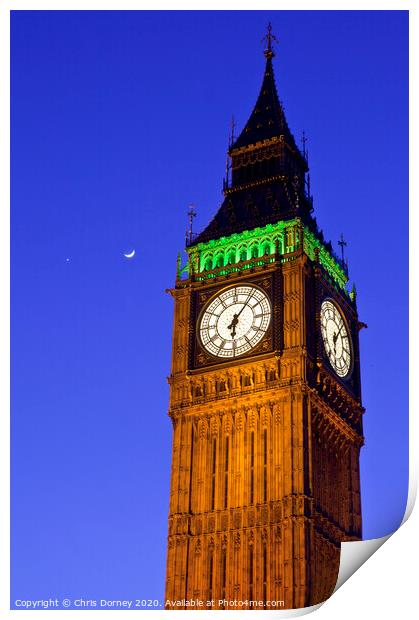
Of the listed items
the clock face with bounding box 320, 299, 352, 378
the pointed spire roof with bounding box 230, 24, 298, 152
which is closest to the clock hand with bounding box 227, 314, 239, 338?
the clock face with bounding box 320, 299, 352, 378

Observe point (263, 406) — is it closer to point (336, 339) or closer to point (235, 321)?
point (235, 321)

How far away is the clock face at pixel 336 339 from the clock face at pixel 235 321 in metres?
2.57

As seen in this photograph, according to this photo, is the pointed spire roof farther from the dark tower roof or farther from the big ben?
the big ben

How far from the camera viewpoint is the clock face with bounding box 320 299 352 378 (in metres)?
56.2

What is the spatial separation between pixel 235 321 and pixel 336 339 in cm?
437

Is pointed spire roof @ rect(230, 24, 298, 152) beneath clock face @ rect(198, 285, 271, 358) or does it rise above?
above

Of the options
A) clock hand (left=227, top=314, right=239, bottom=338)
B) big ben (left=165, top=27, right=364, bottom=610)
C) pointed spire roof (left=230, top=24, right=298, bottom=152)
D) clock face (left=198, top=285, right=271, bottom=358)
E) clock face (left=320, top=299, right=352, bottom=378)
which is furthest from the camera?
pointed spire roof (left=230, top=24, right=298, bottom=152)

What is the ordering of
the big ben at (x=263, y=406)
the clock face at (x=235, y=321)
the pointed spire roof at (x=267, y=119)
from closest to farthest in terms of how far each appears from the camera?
the big ben at (x=263, y=406) → the clock face at (x=235, y=321) → the pointed spire roof at (x=267, y=119)

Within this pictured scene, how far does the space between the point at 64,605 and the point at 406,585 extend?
29.6 feet

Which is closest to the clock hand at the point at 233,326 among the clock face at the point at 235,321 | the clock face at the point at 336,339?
the clock face at the point at 235,321

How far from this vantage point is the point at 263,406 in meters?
54.1

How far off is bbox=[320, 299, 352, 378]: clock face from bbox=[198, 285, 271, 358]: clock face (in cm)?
257

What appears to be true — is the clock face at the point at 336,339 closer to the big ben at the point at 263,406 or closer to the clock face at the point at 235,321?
the big ben at the point at 263,406

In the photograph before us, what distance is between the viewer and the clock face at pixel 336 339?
56.2 m
